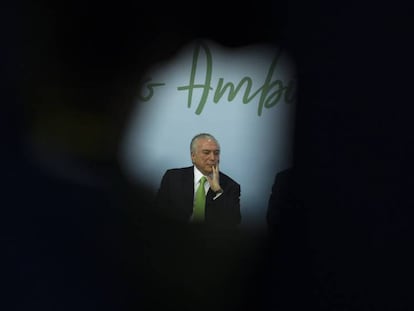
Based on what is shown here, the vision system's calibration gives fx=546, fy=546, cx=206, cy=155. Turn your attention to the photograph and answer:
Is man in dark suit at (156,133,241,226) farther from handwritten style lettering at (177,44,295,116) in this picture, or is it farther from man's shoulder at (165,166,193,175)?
handwritten style lettering at (177,44,295,116)

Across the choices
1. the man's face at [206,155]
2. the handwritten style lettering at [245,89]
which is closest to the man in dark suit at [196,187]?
the man's face at [206,155]

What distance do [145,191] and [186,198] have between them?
4.7 inches

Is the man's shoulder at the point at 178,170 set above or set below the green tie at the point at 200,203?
above

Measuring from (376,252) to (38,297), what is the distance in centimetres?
95

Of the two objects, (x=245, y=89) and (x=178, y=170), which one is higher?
(x=245, y=89)

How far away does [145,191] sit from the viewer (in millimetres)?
1548

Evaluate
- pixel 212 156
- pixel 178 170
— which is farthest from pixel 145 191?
pixel 212 156

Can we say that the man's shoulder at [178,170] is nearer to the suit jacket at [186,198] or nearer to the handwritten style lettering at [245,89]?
the suit jacket at [186,198]

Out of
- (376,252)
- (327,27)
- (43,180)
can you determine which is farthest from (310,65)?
(43,180)

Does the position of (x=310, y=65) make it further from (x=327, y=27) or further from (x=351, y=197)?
(x=351, y=197)

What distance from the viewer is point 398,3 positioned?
1.47 meters

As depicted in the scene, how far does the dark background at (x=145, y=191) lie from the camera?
58.5 inches

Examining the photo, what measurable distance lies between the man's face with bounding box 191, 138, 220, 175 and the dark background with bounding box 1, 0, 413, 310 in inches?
7.1

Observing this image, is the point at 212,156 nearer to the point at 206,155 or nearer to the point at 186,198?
the point at 206,155
